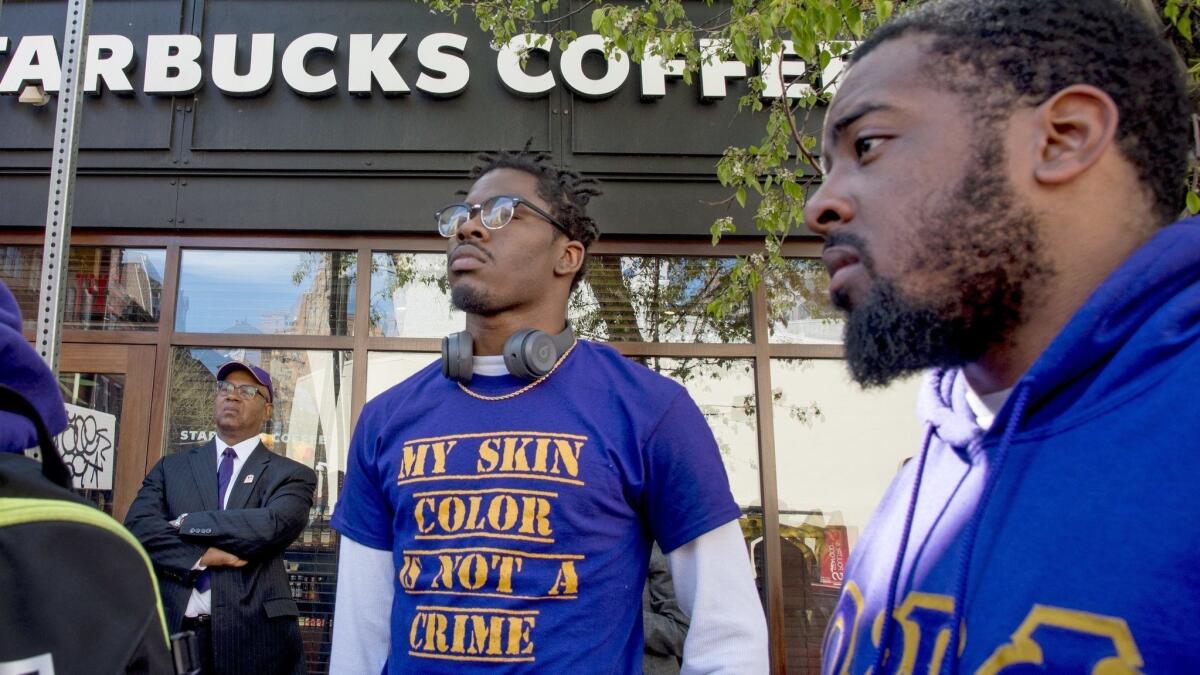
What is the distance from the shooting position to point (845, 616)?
57.7 inches

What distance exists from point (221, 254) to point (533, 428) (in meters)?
5.11

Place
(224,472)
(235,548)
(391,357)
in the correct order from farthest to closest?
(391,357), (224,472), (235,548)

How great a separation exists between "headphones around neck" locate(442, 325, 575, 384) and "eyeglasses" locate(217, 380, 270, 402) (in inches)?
129

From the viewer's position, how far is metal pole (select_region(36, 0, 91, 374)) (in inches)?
85.5

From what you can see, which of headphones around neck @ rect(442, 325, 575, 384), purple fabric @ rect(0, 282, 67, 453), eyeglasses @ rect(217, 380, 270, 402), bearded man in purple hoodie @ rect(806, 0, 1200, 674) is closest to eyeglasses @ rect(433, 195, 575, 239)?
headphones around neck @ rect(442, 325, 575, 384)

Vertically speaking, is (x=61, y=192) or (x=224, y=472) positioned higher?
(x=61, y=192)

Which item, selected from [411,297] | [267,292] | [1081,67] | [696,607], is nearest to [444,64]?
[411,297]

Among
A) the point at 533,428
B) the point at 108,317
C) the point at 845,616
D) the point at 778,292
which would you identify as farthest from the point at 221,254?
the point at 845,616

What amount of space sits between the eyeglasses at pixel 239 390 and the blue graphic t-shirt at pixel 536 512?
3.22 metres

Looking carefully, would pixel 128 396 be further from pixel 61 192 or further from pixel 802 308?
pixel 802 308

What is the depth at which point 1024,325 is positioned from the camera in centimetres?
121

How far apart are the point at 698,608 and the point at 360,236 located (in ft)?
16.3

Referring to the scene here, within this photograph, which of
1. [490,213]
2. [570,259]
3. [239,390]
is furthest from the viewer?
[239,390]

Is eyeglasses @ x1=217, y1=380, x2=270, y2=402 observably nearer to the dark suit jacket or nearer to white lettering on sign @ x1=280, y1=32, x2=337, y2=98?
the dark suit jacket
